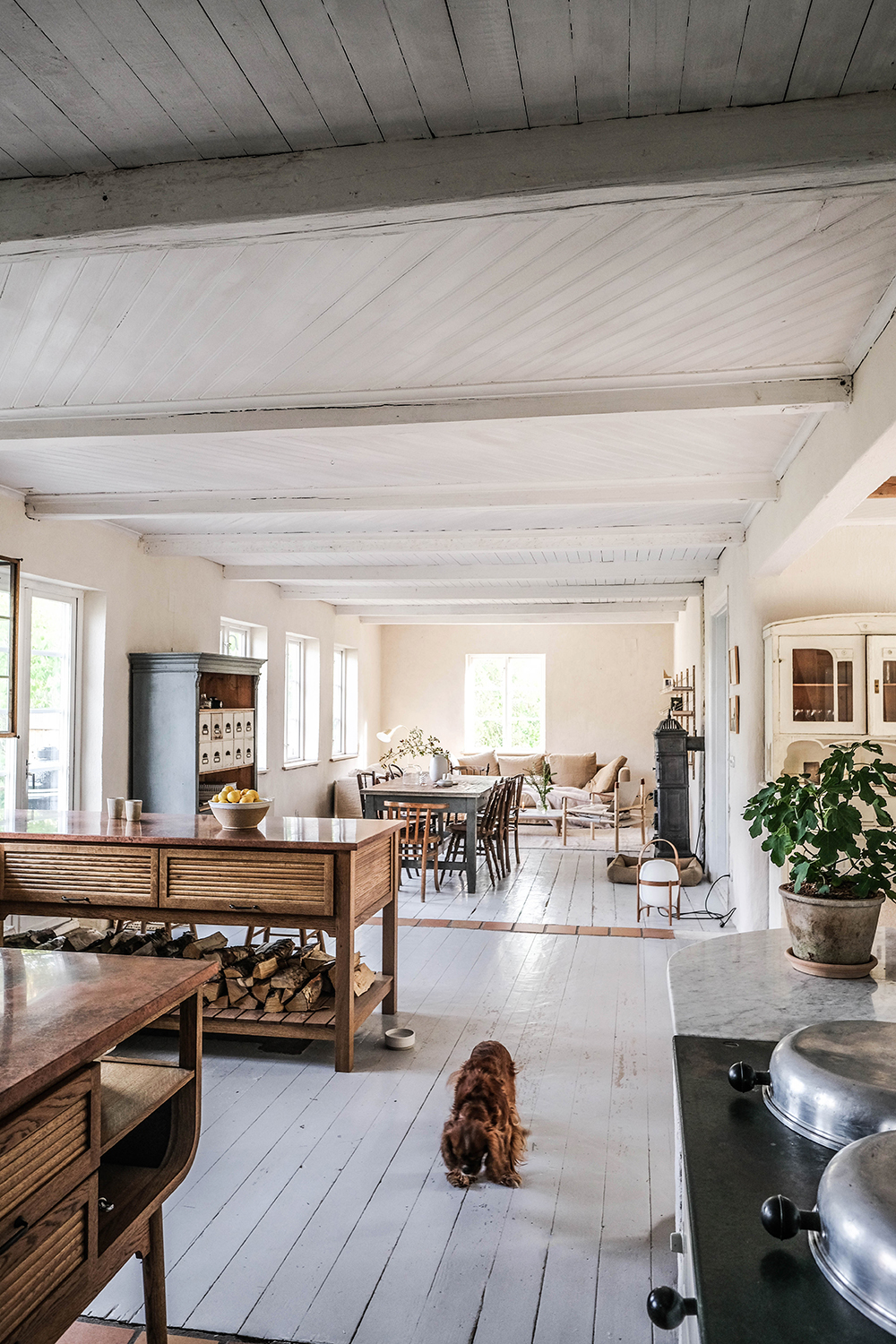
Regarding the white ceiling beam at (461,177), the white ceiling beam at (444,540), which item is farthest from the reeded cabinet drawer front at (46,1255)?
the white ceiling beam at (444,540)

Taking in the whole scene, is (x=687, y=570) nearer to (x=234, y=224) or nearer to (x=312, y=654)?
(x=312, y=654)

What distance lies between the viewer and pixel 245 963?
4098mm

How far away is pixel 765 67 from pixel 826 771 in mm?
1446

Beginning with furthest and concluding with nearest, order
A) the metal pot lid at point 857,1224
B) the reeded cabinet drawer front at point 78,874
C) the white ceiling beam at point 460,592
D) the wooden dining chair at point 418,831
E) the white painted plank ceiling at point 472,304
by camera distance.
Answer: the white ceiling beam at point 460,592 < the wooden dining chair at point 418,831 < the reeded cabinet drawer front at point 78,874 < the white painted plank ceiling at point 472,304 < the metal pot lid at point 857,1224

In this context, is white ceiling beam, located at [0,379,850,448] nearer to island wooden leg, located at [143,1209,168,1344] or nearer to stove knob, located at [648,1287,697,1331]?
island wooden leg, located at [143,1209,168,1344]

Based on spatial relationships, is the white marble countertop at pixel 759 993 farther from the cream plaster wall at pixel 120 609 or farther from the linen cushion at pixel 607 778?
the linen cushion at pixel 607 778

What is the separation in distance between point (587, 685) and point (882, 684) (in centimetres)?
849

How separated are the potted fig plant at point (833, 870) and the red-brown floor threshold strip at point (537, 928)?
4.12 meters

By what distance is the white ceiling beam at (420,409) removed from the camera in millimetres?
3258

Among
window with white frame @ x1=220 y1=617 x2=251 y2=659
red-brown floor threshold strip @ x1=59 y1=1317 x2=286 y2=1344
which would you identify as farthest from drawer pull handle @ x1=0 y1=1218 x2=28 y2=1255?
window with white frame @ x1=220 y1=617 x2=251 y2=659

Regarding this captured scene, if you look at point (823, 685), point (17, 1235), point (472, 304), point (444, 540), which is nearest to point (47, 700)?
point (444, 540)

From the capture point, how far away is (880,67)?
176cm

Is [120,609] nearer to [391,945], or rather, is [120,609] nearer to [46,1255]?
[391,945]

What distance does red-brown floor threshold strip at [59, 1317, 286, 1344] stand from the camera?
207 centimetres
